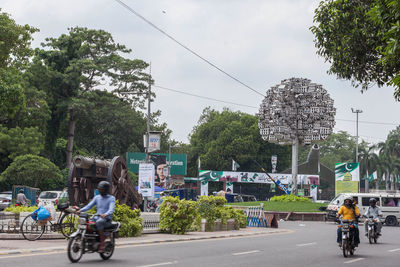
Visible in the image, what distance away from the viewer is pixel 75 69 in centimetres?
5797

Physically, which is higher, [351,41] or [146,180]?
[351,41]

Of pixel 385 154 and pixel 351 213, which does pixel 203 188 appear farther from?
pixel 351 213

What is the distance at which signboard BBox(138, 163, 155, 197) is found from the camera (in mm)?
26516

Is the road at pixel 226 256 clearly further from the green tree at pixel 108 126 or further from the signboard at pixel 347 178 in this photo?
the green tree at pixel 108 126

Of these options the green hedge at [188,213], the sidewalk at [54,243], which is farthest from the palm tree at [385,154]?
the sidewalk at [54,243]

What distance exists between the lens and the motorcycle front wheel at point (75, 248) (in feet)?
37.6

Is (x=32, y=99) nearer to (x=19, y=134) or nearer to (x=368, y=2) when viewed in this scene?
(x=19, y=134)

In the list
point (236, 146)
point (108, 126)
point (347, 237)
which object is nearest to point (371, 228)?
point (347, 237)

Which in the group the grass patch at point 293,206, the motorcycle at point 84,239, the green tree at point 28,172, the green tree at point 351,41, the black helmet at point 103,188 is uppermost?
the green tree at point 351,41

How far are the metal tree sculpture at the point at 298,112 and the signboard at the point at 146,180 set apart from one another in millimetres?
20683

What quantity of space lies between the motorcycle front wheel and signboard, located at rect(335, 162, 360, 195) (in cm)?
3392

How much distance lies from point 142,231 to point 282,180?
161 ft

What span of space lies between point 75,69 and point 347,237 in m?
46.4

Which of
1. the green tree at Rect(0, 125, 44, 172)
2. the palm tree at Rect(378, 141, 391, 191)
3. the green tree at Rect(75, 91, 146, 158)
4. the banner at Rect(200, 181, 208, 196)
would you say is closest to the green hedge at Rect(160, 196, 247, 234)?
the green tree at Rect(0, 125, 44, 172)
